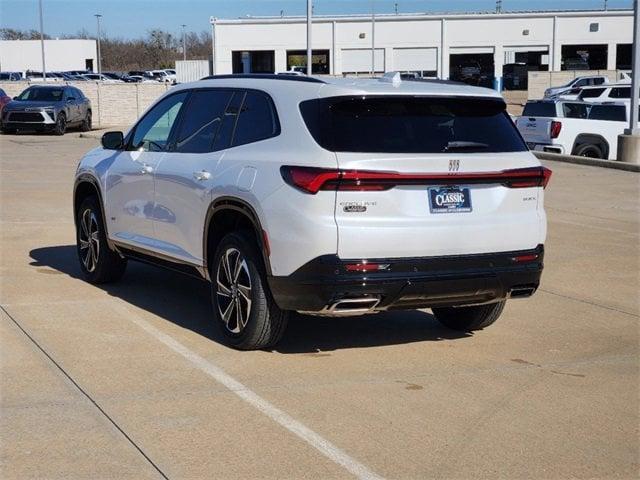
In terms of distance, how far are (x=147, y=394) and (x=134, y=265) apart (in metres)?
4.56

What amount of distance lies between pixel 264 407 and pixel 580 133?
19.7m

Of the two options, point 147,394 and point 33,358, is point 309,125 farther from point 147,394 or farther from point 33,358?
point 33,358

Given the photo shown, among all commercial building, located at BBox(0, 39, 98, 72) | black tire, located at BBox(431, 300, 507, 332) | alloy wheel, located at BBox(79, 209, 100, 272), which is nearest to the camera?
black tire, located at BBox(431, 300, 507, 332)

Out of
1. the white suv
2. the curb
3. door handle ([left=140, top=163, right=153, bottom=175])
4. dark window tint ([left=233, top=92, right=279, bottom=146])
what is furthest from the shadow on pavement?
the curb

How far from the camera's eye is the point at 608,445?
18.0 ft

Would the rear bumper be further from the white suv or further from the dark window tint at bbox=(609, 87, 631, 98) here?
the dark window tint at bbox=(609, 87, 631, 98)

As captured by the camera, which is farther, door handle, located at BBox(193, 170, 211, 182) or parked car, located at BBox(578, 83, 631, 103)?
parked car, located at BBox(578, 83, 631, 103)

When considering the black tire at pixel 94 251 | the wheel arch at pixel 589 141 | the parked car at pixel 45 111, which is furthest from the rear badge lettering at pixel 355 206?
the parked car at pixel 45 111

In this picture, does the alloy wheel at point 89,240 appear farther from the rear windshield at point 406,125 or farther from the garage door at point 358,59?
the garage door at point 358,59

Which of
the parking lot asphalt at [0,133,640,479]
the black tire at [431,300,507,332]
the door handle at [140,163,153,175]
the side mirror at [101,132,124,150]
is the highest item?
the side mirror at [101,132,124,150]

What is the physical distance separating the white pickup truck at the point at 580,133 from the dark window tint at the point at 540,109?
0.56 ft

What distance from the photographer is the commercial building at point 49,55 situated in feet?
369

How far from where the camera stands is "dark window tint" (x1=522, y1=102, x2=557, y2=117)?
2466cm

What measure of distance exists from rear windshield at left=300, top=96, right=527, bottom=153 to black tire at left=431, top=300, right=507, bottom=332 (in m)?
1.36
